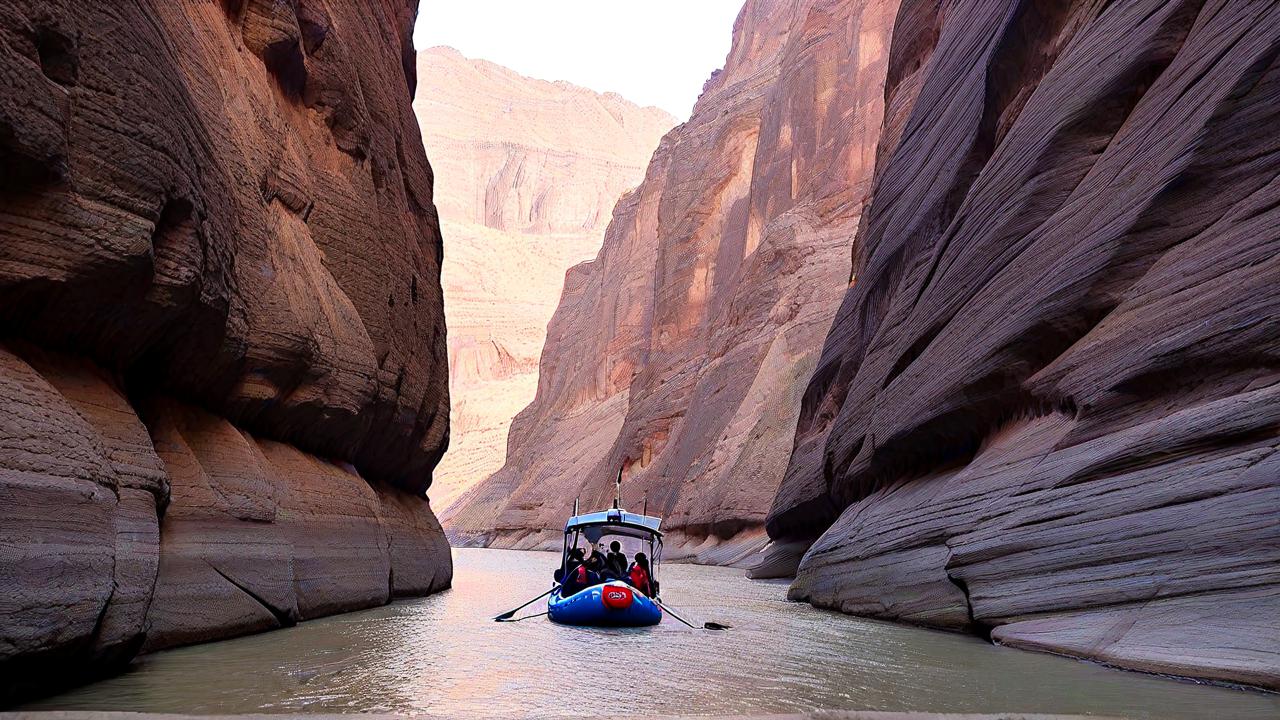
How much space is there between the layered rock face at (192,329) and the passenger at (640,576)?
3755 mm

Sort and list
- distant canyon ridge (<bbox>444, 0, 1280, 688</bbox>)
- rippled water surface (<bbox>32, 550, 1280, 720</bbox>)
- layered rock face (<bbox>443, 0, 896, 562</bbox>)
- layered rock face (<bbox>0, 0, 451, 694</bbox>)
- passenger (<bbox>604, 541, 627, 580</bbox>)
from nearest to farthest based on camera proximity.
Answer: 1. layered rock face (<bbox>0, 0, 451, 694</bbox>)
2. rippled water surface (<bbox>32, 550, 1280, 720</bbox>)
3. distant canyon ridge (<bbox>444, 0, 1280, 688</bbox>)
4. passenger (<bbox>604, 541, 627, 580</bbox>)
5. layered rock face (<bbox>443, 0, 896, 562</bbox>)

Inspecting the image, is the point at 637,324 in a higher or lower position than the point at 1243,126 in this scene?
higher

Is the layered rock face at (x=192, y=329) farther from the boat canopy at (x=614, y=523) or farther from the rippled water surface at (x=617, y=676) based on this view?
the boat canopy at (x=614, y=523)

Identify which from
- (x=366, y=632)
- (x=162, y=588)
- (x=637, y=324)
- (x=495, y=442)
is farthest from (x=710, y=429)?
(x=495, y=442)

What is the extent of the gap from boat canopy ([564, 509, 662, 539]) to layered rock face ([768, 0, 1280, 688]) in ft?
11.3

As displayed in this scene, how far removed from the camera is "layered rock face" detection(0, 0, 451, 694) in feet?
22.2

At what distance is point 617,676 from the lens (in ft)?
30.2

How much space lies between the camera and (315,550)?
12.5 metres

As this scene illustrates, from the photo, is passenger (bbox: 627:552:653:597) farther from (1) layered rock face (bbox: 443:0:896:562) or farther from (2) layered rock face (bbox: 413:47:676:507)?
(2) layered rock face (bbox: 413:47:676:507)

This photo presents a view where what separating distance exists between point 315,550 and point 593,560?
4395 mm

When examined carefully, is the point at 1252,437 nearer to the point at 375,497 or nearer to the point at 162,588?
the point at 162,588

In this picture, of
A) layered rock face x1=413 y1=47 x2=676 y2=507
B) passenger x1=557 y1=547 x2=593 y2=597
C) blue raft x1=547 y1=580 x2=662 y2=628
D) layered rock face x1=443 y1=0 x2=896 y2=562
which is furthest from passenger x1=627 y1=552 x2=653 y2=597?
layered rock face x1=413 y1=47 x2=676 y2=507

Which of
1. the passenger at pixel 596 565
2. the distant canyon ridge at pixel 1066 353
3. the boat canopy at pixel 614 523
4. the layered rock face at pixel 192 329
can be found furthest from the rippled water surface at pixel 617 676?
the boat canopy at pixel 614 523

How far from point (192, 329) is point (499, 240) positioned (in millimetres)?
149244
